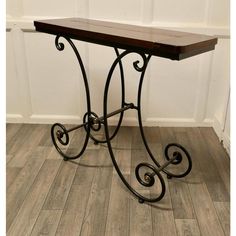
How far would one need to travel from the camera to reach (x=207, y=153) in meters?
2.20

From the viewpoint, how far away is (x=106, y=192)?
5.85 feet

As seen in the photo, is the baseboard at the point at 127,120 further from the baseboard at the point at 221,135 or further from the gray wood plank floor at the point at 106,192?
the gray wood plank floor at the point at 106,192

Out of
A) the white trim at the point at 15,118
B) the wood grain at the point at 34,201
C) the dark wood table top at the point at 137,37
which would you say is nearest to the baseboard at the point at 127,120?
the white trim at the point at 15,118

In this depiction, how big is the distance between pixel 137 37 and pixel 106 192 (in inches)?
35.7

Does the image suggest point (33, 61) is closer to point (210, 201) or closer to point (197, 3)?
point (197, 3)

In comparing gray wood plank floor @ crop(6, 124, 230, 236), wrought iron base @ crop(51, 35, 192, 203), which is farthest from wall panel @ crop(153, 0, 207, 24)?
gray wood plank floor @ crop(6, 124, 230, 236)

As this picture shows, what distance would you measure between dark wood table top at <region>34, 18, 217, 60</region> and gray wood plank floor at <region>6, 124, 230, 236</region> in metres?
0.85

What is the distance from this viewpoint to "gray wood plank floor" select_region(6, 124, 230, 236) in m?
1.54

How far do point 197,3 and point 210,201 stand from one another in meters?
1.40

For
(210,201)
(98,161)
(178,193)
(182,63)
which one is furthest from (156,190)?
(182,63)

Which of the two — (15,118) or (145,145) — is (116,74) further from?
(15,118)

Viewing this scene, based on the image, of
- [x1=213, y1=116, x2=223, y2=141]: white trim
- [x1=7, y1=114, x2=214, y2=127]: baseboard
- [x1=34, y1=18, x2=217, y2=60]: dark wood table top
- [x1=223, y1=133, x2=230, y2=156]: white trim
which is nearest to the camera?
[x1=34, y1=18, x2=217, y2=60]: dark wood table top

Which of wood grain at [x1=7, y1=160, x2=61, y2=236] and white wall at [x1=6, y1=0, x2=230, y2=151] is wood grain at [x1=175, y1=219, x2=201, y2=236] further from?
white wall at [x1=6, y1=0, x2=230, y2=151]

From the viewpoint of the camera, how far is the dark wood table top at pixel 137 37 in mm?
1292
